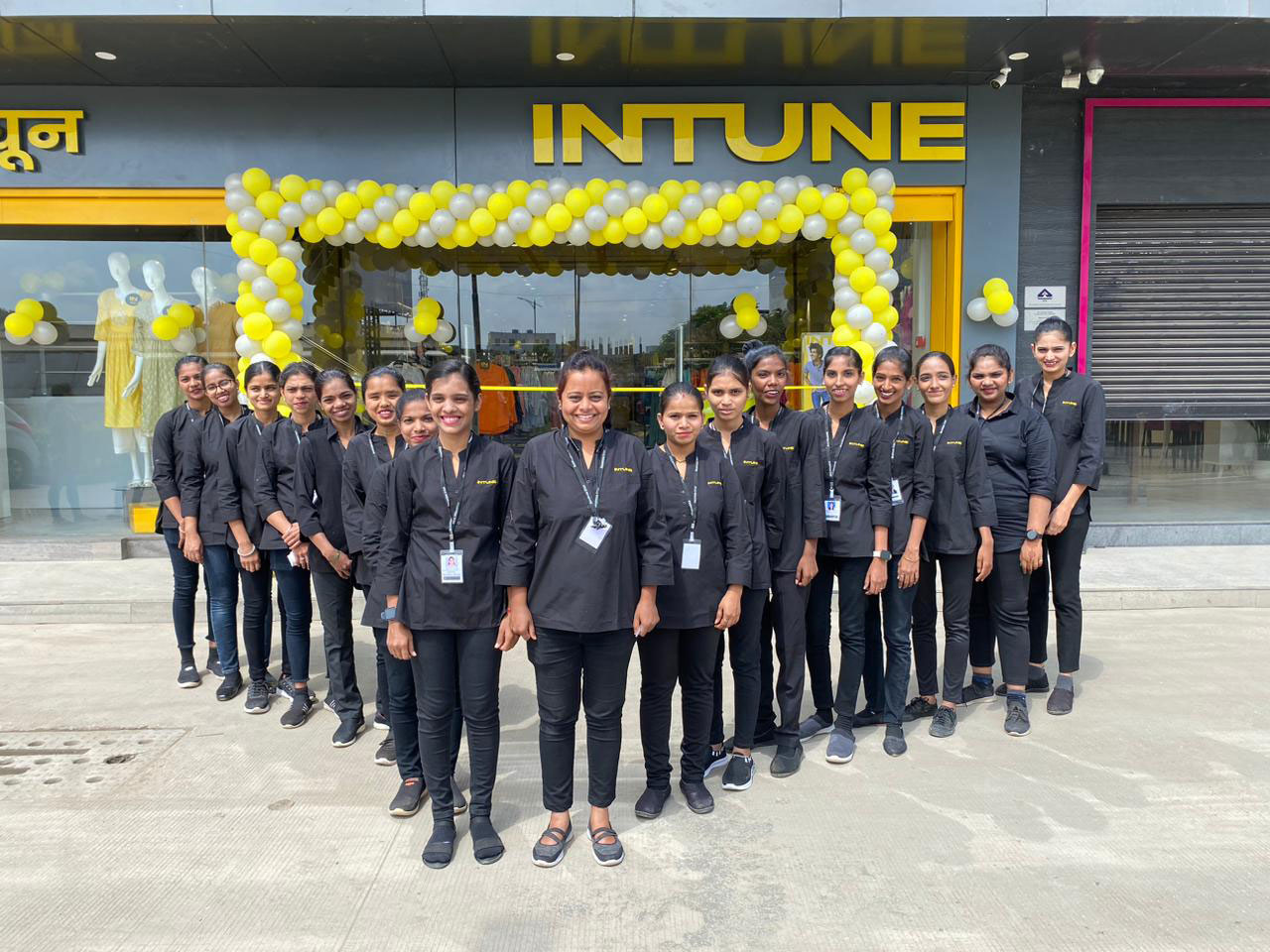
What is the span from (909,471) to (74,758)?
3.88 m

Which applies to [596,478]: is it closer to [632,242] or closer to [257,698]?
[257,698]

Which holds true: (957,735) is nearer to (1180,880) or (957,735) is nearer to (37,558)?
(1180,880)

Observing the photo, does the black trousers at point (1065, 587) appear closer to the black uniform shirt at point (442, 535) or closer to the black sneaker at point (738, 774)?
the black sneaker at point (738, 774)

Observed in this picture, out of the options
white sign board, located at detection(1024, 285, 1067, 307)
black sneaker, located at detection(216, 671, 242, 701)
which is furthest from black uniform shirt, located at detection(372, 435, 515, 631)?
white sign board, located at detection(1024, 285, 1067, 307)

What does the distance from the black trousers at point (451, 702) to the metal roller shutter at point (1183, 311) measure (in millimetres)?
7160

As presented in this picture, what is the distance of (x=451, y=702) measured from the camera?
302 centimetres

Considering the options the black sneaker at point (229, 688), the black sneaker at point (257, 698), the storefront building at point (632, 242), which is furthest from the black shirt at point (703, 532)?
the storefront building at point (632, 242)

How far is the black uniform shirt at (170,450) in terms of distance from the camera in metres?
4.53

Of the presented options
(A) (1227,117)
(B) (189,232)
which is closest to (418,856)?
(B) (189,232)

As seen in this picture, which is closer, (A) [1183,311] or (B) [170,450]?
(B) [170,450]

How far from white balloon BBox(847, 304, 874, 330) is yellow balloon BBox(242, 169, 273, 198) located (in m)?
5.01

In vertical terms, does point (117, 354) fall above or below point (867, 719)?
above

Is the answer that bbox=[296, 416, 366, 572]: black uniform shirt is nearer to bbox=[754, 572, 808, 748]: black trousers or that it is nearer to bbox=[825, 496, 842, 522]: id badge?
bbox=[754, 572, 808, 748]: black trousers

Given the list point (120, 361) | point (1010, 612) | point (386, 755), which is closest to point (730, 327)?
point (1010, 612)
